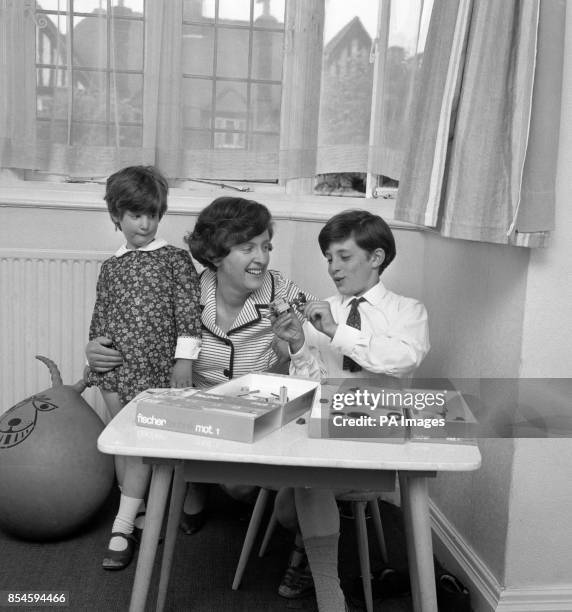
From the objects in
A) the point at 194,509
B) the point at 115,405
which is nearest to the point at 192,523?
the point at 194,509

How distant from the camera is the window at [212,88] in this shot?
2.71m

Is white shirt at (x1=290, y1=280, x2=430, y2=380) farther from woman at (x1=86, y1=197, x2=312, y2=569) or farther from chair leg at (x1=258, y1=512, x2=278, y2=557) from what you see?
chair leg at (x1=258, y1=512, x2=278, y2=557)

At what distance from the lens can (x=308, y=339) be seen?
2174mm

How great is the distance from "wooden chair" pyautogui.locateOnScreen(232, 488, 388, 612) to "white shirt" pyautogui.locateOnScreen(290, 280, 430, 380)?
304 mm

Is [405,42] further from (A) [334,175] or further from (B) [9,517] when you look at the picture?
(B) [9,517]

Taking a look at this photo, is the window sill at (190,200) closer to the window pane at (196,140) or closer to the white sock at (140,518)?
the window pane at (196,140)

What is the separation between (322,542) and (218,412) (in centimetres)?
41

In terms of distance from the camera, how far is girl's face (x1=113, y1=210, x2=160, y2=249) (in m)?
2.25

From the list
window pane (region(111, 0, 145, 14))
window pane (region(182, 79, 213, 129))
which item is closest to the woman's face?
window pane (region(182, 79, 213, 129))

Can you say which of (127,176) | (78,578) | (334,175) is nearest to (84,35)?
(127,176)

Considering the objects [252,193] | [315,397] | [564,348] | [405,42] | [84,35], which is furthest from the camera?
[252,193]

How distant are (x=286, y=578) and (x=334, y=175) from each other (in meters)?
1.45

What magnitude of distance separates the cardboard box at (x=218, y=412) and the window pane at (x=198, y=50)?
1561mm

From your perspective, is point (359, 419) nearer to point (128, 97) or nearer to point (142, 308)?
point (142, 308)
